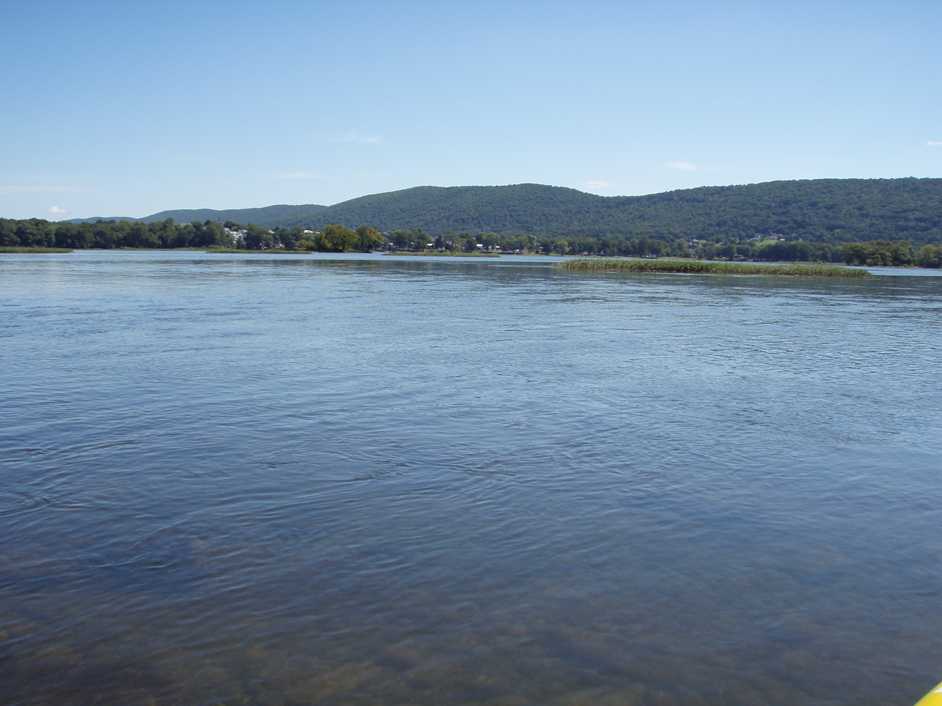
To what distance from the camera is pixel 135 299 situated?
144 feet

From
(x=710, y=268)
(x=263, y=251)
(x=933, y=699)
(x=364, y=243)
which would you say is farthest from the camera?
(x=364, y=243)

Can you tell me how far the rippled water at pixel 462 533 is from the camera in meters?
6.73

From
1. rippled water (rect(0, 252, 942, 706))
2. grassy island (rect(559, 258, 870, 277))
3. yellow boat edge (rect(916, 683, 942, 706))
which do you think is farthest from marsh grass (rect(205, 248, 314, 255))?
yellow boat edge (rect(916, 683, 942, 706))

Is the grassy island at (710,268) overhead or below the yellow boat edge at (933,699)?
overhead

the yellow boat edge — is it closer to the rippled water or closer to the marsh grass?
the rippled water

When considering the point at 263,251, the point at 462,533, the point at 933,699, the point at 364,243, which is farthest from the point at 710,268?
the point at 263,251

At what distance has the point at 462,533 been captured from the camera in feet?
31.9

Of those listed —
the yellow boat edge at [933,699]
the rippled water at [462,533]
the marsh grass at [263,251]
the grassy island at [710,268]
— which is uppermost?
the marsh grass at [263,251]

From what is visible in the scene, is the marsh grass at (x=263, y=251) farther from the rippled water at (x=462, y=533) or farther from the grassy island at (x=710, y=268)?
the rippled water at (x=462, y=533)

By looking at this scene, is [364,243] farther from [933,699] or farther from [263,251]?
[933,699]

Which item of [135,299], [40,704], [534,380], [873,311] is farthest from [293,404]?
[873,311]

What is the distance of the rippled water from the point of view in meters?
6.73

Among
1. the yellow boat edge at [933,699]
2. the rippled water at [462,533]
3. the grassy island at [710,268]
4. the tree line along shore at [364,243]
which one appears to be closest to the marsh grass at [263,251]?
the tree line along shore at [364,243]

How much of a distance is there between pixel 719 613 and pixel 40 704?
6003 mm
